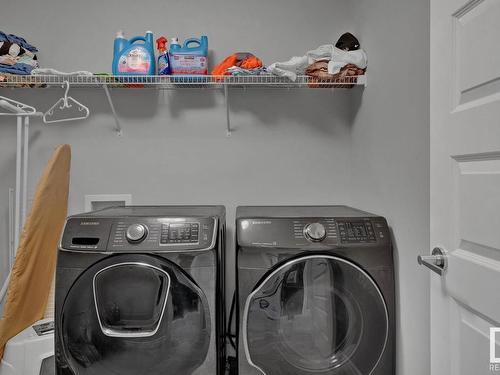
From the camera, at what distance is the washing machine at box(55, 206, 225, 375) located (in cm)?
133

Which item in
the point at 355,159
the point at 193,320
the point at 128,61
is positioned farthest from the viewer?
the point at 355,159

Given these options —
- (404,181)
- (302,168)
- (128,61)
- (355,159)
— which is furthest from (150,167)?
→ (404,181)

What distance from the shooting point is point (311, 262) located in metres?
1.37

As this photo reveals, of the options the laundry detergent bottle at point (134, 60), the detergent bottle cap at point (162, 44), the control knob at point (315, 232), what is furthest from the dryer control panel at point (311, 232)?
the detergent bottle cap at point (162, 44)

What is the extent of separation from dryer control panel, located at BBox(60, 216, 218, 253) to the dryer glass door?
34cm

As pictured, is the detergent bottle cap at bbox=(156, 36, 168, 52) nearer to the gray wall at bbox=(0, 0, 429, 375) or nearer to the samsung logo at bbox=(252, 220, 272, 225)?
the gray wall at bbox=(0, 0, 429, 375)

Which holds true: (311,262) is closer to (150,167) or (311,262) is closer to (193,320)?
(193,320)

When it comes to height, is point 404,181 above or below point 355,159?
below

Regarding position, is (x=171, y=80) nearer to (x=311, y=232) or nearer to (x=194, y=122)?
(x=194, y=122)

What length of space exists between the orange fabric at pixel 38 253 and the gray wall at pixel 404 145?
1.65m

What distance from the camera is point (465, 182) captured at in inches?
35.8

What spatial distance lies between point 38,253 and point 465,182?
1.84m

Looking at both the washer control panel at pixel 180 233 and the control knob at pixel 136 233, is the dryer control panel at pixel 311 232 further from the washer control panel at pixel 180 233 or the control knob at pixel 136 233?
the control knob at pixel 136 233

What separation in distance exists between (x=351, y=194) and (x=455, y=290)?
3.75 feet
